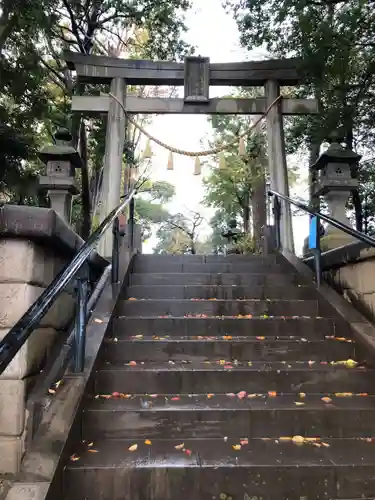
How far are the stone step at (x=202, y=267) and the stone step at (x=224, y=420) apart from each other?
2.99 m

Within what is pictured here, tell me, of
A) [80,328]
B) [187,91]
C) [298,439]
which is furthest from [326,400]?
[187,91]

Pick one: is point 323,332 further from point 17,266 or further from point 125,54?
point 125,54

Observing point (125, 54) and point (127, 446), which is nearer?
point (127, 446)

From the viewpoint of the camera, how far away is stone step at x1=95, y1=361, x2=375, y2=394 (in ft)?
11.4

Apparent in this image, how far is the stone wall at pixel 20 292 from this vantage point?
2.64m

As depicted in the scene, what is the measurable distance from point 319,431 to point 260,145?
13.6m

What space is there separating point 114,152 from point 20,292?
21.0ft

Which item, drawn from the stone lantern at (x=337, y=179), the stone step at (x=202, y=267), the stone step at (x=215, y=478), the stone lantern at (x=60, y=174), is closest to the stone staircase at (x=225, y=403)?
the stone step at (x=215, y=478)

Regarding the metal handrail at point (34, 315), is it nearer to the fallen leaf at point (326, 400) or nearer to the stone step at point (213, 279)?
the fallen leaf at point (326, 400)

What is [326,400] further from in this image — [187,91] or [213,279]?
[187,91]

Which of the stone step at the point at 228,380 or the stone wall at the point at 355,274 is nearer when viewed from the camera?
the stone step at the point at 228,380

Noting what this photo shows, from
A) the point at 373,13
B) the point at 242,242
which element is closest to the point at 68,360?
the point at 373,13

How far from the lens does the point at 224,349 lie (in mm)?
3971

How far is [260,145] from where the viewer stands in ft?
50.9
